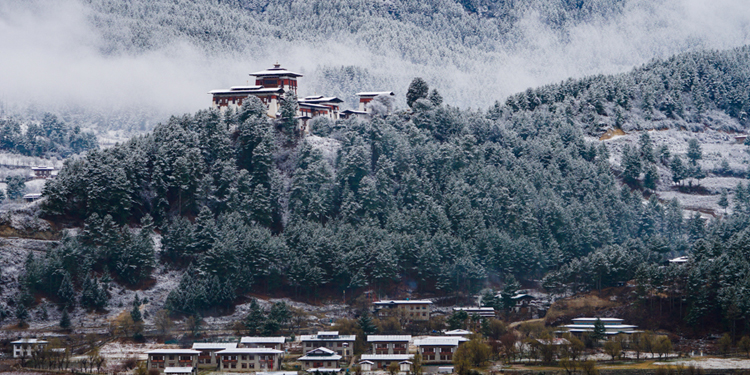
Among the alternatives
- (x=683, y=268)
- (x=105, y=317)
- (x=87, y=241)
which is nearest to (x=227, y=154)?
(x=87, y=241)

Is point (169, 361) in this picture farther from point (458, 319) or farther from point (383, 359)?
point (458, 319)

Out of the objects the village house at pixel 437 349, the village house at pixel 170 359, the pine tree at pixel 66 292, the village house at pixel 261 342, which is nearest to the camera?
the village house at pixel 170 359

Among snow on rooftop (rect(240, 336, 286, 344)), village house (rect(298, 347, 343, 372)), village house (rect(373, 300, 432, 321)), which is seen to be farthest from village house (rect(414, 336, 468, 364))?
village house (rect(373, 300, 432, 321))

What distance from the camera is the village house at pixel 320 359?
122m

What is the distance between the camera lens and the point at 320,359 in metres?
123

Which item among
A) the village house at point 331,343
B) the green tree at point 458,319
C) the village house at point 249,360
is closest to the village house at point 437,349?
the village house at point 331,343

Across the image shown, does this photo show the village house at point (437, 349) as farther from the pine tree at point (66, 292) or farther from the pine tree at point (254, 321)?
the pine tree at point (66, 292)

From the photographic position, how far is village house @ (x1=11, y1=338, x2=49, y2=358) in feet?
408

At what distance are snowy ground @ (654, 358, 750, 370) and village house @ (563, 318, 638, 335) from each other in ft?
45.3

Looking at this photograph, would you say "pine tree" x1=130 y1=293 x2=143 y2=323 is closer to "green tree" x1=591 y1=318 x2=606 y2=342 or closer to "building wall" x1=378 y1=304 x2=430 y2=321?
"building wall" x1=378 y1=304 x2=430 y2=321

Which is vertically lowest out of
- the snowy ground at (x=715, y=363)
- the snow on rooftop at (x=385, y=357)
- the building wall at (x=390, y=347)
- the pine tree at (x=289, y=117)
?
the snowy ground at (x=715, y=363)

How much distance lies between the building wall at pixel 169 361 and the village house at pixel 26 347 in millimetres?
13183

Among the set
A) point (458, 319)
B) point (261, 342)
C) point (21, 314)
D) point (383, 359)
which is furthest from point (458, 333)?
point (21, 314)

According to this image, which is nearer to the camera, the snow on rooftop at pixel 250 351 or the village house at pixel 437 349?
the snow on rooftop at pixel 250 351
